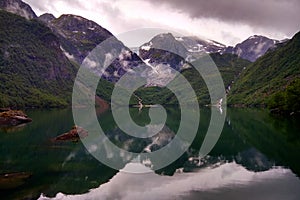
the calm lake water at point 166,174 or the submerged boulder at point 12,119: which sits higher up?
the submerged boulder at point 12,119

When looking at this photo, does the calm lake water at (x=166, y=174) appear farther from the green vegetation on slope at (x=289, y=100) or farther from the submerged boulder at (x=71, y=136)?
the green vegetation on slope at (x=289, y=100)

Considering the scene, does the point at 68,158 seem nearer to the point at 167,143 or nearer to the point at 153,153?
the point at 153,153

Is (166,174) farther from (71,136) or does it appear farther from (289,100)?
(289,100)

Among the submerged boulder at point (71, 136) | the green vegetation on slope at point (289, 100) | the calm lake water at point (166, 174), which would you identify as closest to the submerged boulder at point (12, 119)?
the submerged boulder at point (71, 136)

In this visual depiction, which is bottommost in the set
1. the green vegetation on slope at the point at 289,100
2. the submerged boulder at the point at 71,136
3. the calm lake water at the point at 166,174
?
the calm lake water at the point at 166,174

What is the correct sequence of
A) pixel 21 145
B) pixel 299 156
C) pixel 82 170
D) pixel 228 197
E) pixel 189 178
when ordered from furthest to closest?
pixel 21 145, pixel 299 156, pixel 82 170, pixel 189 178, pixel 228 197

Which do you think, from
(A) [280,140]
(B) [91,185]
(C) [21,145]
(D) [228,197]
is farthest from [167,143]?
(D) [228,197]

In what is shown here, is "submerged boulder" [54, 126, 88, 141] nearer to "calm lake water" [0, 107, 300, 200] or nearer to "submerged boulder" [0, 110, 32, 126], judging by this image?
"calm lake water" [0, 107, 300, 200]

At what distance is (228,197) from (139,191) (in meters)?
10.2

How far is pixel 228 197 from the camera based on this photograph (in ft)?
123

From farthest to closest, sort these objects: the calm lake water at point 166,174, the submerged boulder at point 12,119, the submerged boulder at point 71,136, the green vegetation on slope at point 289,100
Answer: the green vegetation on slope at point 289,100 < the submerged boulder at point 12,119 < the submerged boulder at point 71,136 < the calm lake water at point 166,174

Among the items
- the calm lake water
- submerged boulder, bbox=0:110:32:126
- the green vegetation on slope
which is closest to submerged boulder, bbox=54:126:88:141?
the calm lake water

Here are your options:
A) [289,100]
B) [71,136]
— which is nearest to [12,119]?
[71,136]

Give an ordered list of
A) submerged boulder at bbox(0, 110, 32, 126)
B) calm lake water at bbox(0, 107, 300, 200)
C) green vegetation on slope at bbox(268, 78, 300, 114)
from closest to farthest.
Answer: calm lake water at bbox(0, 107, 300, 200) → submerged boulder at bbox(0, 110, 32, 126) → green vegetation on slope at bbox(268, 78, 300, 114)
